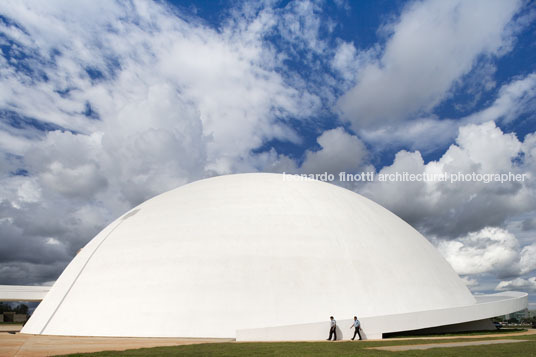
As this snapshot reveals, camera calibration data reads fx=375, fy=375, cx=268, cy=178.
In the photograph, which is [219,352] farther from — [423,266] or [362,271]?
[423,266]

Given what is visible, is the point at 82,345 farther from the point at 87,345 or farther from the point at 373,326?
the point at 373,326

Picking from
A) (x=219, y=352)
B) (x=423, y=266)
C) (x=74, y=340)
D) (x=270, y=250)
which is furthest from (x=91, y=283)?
(x=423, y=266)

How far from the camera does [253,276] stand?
18.1m

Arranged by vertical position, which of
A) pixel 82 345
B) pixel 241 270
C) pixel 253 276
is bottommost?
pixel 82 345

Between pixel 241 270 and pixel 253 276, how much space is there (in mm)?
676

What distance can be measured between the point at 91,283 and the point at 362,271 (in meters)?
14.3

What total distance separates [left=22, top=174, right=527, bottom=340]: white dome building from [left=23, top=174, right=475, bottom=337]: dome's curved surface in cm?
6

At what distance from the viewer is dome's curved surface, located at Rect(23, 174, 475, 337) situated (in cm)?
1733

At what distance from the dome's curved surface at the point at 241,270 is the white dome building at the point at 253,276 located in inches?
2.3

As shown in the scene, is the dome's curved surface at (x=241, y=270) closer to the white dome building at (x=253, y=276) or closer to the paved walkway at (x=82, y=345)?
the white dome building at (x=253, y=276)

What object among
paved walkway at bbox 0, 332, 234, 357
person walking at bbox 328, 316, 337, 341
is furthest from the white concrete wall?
paved walkway at bbox 0, 332, 234, 357

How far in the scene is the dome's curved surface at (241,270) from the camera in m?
17.3

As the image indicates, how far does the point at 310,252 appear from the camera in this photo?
19.3 m

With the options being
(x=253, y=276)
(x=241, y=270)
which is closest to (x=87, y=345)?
(x=241, y=270)
